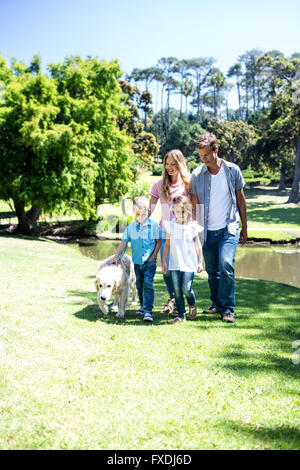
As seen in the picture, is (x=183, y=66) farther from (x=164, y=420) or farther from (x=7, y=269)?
(x=164, y=420)

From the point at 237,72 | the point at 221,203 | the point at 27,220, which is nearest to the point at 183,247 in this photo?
the point at 221,203

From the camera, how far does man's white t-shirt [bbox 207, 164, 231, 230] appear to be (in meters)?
5.64

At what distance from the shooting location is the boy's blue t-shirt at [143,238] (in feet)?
19.4

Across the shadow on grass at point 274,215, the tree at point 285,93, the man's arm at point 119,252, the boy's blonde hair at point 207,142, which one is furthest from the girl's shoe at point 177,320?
the tree at point 285,93

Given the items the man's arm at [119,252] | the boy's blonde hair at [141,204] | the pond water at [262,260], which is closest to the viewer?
the boy's blonde hair at [141,204]

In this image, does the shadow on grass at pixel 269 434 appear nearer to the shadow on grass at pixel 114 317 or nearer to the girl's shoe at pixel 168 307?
the shadow on grass at pixel 114 317

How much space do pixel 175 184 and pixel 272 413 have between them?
3500mm

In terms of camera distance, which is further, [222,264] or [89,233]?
[89,233]

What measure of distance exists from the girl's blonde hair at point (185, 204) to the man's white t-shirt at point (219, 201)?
1.03 ft

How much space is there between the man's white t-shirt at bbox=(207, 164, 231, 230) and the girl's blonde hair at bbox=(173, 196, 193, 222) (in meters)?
0.32

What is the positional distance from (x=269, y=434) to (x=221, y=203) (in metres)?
3.30

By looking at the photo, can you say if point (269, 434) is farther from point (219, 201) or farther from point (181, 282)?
point (219, 201)

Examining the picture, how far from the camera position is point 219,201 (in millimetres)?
5691
